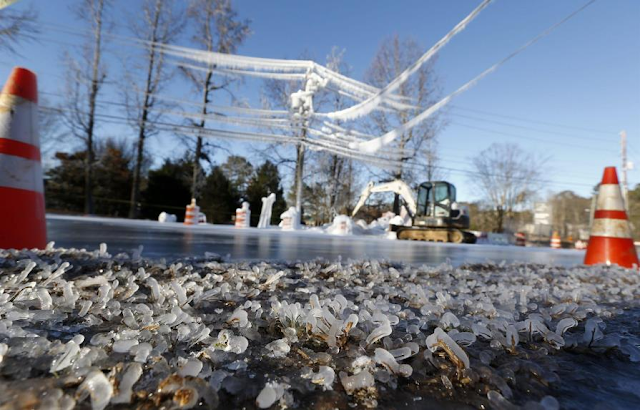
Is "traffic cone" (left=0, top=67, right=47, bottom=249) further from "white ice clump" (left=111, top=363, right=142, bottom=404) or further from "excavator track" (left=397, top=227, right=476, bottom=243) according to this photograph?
"excavator track" (left=397, top=227, right=476, bottom=243)

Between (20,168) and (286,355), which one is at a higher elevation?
(20,168)

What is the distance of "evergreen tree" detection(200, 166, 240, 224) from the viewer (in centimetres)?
2236

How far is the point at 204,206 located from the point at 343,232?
479 inches

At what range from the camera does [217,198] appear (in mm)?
22875

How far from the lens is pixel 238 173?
80.9 ft

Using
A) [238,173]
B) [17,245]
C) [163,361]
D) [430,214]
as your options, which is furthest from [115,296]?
[238,173]

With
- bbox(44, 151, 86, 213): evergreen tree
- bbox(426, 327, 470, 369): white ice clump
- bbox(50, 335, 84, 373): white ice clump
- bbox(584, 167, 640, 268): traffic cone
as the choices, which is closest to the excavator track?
bbox(584, 167, 640, 268): traffic cone

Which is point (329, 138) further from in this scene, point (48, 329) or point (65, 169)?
point (48, 329)

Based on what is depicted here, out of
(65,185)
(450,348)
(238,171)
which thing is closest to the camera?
(450,348)

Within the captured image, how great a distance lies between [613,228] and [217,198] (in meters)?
21.7

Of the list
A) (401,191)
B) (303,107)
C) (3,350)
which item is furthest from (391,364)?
(303,107)

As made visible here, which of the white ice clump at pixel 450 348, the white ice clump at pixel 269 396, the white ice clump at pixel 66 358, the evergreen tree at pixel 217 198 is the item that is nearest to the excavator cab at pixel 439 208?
the evergreen tree at pixel 217 198

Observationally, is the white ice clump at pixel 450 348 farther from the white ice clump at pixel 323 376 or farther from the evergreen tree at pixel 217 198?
the evergreen tree at pixel 217 198

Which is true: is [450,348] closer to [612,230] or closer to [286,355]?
[286,355]
